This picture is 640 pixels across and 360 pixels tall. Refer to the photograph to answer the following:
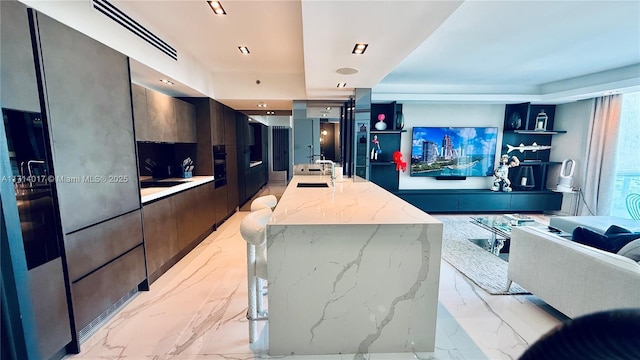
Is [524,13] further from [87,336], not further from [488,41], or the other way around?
[87,336]

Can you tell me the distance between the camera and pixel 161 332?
6.43 ft

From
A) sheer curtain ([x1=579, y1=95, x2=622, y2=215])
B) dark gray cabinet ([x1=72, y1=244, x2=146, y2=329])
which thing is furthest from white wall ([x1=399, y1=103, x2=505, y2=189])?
dark gray cabinet ([x1=72, y1=244, x2=146, y2=329])

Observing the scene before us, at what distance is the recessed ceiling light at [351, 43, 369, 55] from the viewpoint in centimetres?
213

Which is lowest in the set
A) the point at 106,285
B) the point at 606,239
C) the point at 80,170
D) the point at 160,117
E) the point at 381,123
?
the point at 106,285

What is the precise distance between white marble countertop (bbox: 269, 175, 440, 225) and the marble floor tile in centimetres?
89

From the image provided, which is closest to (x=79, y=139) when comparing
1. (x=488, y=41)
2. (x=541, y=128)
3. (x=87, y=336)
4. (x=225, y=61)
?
(x=87, y=336)

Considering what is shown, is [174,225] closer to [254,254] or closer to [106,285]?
[106,285]

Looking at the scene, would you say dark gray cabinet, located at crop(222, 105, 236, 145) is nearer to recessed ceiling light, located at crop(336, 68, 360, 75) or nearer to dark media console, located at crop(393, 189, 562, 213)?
recessed ceiling light, located at crop(336, 68, 360, 75)

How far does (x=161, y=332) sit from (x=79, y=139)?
148cm

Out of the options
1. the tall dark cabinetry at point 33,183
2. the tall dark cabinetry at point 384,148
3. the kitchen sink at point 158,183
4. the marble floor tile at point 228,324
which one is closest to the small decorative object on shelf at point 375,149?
the tall dark cabinetry at point 384,148

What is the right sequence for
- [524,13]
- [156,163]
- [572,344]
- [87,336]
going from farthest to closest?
[156,163]
[524,13]
[87,336]
[572,344]

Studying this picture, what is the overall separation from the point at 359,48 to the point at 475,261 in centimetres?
274

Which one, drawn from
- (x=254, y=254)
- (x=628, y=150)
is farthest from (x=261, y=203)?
(x=628, y=150)

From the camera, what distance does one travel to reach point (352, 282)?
168 cm
